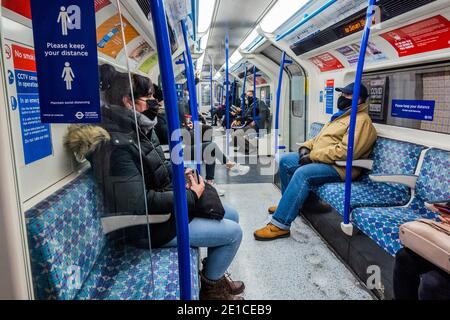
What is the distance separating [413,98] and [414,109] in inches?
4.5

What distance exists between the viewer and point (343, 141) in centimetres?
310

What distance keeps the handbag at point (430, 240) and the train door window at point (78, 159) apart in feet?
4.29

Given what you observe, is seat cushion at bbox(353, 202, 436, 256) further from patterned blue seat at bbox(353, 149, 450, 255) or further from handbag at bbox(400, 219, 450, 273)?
handbag at bbox(400, 219, 450, 273)

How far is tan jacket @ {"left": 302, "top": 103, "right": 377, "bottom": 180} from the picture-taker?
3.08m

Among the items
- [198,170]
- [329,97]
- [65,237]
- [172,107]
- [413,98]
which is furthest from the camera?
[329,97]

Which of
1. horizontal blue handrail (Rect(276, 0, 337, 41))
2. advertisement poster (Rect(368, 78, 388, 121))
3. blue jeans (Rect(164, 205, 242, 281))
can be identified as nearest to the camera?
blue jeans (Rect(164, 205, 242, 281))

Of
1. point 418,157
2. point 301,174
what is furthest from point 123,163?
point 418,157

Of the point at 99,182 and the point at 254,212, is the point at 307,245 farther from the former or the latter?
the point at 99,182

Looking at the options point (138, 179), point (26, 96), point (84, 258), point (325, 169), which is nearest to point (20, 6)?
point (26, 96)

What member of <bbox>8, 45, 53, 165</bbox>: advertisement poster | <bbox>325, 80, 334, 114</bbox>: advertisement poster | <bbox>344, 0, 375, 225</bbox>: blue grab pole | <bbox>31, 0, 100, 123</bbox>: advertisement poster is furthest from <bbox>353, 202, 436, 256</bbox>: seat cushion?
<bbox>325, 80, 334, 114</bbox>: advertisement poster

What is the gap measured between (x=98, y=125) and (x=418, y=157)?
2.64 m

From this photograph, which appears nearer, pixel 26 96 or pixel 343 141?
pixel 26 96

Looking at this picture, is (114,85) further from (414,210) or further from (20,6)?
(414,210)

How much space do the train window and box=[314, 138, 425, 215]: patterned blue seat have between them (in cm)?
27
